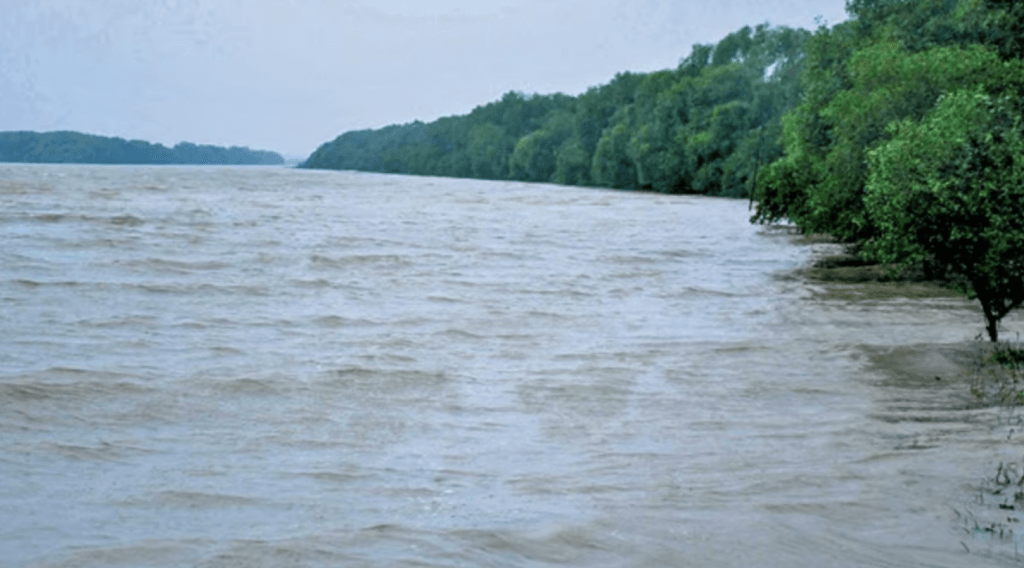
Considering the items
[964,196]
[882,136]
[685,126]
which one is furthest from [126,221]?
[685,126]

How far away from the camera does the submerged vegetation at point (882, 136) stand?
19.2 meters

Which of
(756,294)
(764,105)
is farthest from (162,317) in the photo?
(764,105)

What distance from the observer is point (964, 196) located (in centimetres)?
1880

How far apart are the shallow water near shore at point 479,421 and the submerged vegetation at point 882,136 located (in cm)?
228

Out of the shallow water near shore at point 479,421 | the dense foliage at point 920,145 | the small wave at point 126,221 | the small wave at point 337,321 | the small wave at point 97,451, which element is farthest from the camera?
the small wave at point 126,221

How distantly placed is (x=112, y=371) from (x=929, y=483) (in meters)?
12.4

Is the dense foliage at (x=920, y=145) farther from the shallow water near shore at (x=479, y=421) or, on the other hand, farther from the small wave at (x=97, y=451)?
the small wave at (x=97, y=451)

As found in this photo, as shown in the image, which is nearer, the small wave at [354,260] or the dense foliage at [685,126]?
the small wave at [354,260]

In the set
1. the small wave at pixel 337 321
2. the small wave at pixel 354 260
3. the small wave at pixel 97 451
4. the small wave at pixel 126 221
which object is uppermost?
the small wave at pixel 97 451

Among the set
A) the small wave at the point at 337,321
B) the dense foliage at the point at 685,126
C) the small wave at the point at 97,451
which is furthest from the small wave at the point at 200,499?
the dense foliage at the point at 685,126

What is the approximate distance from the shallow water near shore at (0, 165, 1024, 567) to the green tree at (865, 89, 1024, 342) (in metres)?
1.73

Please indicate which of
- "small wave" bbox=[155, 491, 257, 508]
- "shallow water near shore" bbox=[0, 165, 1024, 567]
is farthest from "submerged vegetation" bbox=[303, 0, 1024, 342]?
"small wave" bbox=[155, 491, 257, 508]

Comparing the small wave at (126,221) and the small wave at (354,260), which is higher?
the small wave at (354,260)

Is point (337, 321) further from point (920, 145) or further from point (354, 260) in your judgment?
point (354, 260)
